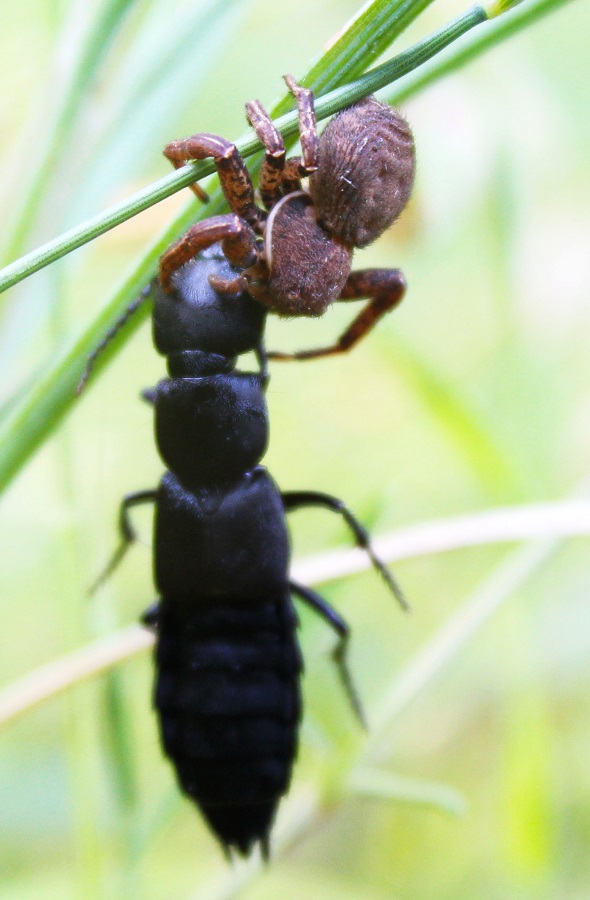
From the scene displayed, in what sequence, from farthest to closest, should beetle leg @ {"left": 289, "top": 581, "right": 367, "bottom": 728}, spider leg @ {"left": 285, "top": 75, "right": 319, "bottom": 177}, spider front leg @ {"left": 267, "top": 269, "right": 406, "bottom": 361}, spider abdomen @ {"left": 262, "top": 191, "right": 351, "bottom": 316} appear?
beetle leg @ {"left": 289, "top": 581, "right": 367, "bottom": 728}, spider front leg @ {"left": 267, "top": 269, "right": 406, "bottom": 361}, spider abdomen @ {"left": 262, "top": 191, "right": 351, "bottom": 316}, spider leg @ {"left": 285, "top": 75, "right": 319, "bottom": 177}

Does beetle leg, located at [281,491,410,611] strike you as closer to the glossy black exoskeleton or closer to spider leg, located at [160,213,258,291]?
the glossy black exoskeleton

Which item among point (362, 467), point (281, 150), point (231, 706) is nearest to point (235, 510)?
point (231, 706)

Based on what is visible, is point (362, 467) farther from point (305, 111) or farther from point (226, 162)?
point (305, 111)

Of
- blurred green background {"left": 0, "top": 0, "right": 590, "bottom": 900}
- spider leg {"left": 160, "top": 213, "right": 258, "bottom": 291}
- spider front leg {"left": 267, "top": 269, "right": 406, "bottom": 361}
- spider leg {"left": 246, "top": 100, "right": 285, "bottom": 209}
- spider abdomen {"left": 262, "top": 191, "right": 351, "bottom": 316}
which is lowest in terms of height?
blurred green background {"left": 0, "top": 0, "right": 590, "bottom": 900}

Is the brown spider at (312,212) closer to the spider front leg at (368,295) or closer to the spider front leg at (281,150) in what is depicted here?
the spider front leg at (281,150)

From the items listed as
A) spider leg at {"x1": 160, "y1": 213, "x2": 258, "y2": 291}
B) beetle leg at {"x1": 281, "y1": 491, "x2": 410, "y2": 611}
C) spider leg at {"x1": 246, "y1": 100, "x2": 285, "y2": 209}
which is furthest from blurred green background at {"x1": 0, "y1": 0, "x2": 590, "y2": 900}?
spider leg at {"x1": 246, "y1": 100, "x2": 285, "y2": 209}

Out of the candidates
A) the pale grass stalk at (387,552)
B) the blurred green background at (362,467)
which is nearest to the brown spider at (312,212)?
the blurred green background at (362,467)
